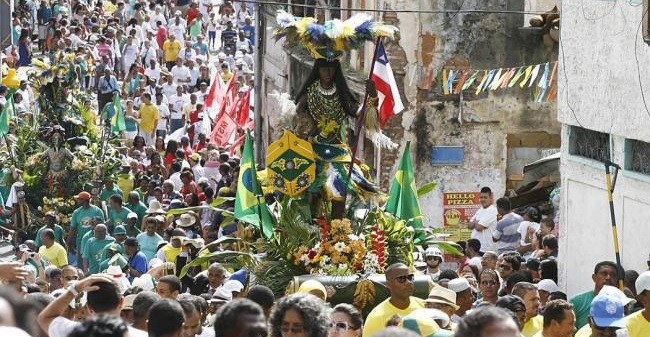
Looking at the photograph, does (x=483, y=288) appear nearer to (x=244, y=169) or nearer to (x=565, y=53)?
(x=244, y=169)

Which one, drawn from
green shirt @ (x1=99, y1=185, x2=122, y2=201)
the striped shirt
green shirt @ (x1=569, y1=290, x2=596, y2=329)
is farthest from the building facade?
green shirt @ (x1=569, y1=290, x2=596, y2=329)

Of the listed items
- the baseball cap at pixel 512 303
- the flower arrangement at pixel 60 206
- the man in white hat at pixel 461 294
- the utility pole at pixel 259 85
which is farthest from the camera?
the utility pole at pixel 259 85

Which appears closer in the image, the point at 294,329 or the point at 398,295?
the point at 294,329

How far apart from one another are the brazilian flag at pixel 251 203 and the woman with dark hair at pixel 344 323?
4.13m

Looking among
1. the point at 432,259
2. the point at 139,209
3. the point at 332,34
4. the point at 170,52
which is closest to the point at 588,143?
the point at 432,259

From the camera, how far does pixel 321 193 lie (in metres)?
15.4

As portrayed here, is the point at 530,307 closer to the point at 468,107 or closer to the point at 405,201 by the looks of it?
the point at 405,201

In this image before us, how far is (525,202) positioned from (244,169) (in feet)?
21.7

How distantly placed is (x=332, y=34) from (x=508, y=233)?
176 inches

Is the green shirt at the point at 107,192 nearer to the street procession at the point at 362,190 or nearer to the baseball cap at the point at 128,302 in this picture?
the street procession at the point at 362,190

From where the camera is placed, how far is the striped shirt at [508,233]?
61.9ft

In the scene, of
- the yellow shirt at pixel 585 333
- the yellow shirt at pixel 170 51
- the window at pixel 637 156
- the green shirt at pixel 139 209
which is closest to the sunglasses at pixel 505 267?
the window at pixel 637 156

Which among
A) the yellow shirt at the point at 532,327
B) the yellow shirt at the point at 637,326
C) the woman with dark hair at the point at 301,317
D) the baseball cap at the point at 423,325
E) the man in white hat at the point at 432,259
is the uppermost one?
the woman with dark hair at the point at 301,317

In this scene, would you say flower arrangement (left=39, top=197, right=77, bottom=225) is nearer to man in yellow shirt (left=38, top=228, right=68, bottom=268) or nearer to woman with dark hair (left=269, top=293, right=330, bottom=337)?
man in yellow shirt (left=38, top=228, right=68, bottom=268)
